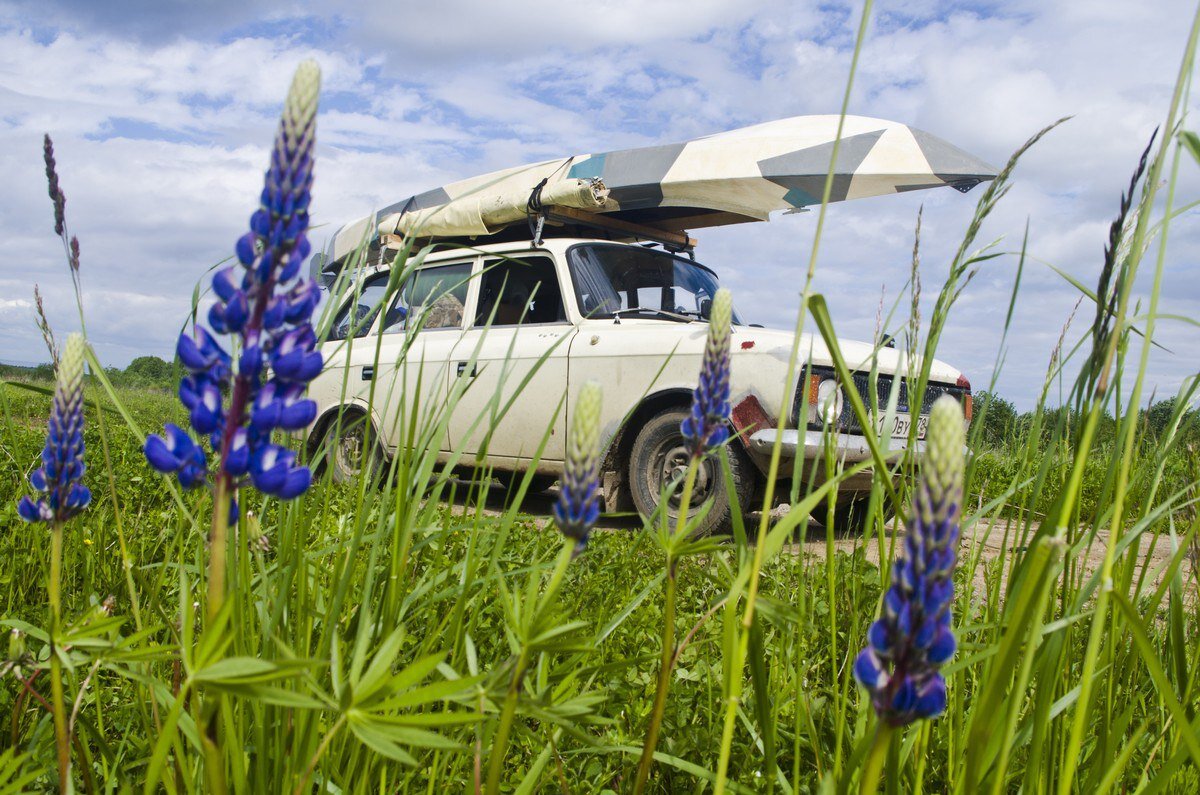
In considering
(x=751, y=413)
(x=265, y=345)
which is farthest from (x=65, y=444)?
(x=751, y=413)

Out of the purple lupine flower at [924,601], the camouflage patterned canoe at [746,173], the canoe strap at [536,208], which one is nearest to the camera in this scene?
the purple lupine flower at [924,601]

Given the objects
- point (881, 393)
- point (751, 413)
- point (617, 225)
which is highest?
point (617, 225)

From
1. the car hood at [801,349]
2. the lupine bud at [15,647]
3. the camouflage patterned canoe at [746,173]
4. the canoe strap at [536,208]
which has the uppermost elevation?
the camouflage patterned canoe at [746,173]

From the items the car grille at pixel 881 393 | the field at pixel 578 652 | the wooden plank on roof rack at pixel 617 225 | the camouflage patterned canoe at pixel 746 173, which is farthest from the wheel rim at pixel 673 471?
the field at pixel 578 652

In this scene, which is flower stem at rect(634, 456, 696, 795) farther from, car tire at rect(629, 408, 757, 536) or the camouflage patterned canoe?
the camouflage patterned canoe

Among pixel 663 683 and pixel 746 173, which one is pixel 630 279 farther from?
pixel 663 683

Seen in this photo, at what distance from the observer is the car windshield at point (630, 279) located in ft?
23.2

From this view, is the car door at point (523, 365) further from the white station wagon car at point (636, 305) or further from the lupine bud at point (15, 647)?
the lupine bud at point (15, 647)

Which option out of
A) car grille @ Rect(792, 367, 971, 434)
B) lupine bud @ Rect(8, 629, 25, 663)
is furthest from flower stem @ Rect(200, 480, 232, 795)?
car grille @ Rect(792, 367, 971, 434)

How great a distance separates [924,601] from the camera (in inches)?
25.9

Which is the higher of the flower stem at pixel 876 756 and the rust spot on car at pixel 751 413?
the rust spot on car at pixel 751 413

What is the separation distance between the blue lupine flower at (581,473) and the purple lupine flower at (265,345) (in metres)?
0.27

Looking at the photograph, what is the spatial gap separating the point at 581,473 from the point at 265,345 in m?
0.34

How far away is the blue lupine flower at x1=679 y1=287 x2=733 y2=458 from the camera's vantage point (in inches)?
47.3
